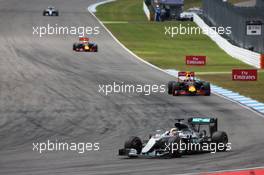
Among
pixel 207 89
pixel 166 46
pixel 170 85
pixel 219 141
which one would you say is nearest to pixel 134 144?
pixel 219 141

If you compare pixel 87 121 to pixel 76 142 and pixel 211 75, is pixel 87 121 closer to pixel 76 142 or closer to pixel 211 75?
pixel 76 142

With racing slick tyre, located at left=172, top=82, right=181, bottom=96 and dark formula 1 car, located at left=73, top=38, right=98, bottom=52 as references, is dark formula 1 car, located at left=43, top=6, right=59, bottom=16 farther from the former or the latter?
racing slick tyre, located at left=172, top=82, right=181, bottom=96

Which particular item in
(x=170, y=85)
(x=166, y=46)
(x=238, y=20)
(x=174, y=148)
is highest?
(x=238, y=20)

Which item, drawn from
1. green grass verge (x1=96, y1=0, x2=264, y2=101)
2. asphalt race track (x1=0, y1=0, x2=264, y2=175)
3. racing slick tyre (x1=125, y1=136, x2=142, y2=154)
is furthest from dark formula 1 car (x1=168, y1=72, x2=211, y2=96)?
racing slick tyre (x1=125, y1=136, x2=142, y2=154)

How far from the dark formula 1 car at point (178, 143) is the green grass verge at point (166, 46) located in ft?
40.9

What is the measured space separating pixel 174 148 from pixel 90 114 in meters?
8.80

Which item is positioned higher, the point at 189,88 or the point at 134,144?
the point at 189,88

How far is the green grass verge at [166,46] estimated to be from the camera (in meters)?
42.3

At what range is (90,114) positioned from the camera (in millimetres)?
27625

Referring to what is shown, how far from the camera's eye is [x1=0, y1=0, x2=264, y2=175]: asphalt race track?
18047 millimetres

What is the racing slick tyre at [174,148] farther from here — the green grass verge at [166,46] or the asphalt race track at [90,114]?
the green grass verge at [166,46]

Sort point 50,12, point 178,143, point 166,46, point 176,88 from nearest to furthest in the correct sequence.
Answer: point 178,143, point 176,88, point 166,46, point 50,12

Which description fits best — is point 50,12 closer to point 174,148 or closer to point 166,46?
point 166,46

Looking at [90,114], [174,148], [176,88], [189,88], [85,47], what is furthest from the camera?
[85,47]
